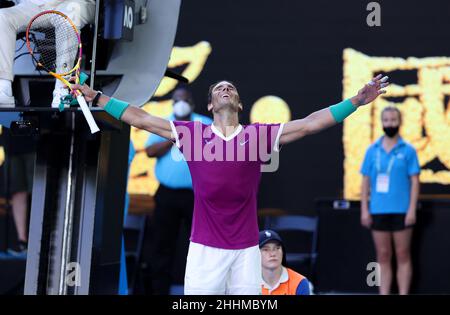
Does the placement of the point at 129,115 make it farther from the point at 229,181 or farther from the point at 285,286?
the point at 285,286

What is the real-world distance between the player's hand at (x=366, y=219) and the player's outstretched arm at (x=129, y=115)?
3.66 m

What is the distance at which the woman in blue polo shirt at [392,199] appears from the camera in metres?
8.05

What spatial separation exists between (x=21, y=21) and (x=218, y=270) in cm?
200

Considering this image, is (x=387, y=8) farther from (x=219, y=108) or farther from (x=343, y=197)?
(x=219, y=108)

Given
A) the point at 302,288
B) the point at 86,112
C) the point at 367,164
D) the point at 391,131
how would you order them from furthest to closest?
the point at 367,164, the point at 391,131, the point at 302,288, the point at 86,112

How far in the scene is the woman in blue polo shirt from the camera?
8055 mm

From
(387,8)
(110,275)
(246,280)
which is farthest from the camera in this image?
(387,8)

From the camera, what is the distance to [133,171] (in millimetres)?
9312

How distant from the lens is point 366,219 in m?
8.15

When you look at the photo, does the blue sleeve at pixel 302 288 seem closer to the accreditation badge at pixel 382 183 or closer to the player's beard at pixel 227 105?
the player's beard at pixel 227 105

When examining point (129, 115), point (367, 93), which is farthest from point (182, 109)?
point (367, 93)
